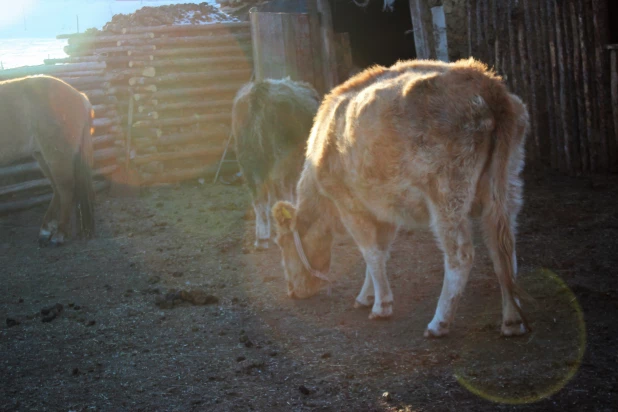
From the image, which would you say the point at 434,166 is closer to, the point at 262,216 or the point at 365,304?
the point at 365,304

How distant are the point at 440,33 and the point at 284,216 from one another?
5.15m

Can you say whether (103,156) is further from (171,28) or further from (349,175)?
(349,175)

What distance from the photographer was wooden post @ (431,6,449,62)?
31.5 feet

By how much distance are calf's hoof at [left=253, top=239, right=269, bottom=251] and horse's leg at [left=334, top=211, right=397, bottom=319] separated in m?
2.25

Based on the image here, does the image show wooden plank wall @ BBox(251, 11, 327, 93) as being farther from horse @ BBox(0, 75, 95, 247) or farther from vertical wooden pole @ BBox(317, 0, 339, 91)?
horse @ BBox(0, 75, 95, 247)

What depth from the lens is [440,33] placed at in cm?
967

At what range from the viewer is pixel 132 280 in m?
6.76

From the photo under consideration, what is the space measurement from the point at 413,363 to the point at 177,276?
3.17 metres

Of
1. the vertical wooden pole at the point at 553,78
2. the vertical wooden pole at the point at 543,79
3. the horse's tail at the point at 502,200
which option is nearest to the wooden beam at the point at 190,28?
the vertical wooden pole at the point at 543,79

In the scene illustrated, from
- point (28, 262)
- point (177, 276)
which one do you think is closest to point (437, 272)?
point (177, 276)

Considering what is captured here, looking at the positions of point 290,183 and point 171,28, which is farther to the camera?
point 171,28

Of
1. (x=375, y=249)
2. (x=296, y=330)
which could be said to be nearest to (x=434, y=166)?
(x=375, y=249)

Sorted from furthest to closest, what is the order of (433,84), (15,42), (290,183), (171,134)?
(15,42) → (171,134) → (290,183) → (433,84)

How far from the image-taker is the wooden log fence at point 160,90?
11789mm
